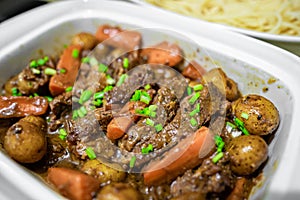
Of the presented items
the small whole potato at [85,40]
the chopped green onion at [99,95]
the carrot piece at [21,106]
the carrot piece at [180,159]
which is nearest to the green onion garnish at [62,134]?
the carrot piece at [21,106]

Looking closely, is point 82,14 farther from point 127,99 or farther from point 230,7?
point 230,7

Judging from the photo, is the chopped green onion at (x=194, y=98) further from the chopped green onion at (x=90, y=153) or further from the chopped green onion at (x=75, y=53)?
the chopped green onion at (x=75, y=53)

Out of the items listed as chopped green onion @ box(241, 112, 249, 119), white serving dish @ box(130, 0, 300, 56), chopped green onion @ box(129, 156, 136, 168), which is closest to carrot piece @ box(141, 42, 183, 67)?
white serving dish @ box(130, 0, 300, 56)

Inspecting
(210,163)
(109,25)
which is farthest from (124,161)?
(109,25)

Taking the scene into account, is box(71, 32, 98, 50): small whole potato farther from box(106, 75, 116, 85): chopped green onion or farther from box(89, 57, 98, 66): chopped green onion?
box(106, 75, 116, 85): chopped green onion

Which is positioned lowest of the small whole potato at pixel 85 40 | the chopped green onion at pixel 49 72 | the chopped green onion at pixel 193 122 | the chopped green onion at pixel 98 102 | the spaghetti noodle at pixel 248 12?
the chopped green onion at pixel 98 102

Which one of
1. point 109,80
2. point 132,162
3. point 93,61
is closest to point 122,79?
point 109,80
